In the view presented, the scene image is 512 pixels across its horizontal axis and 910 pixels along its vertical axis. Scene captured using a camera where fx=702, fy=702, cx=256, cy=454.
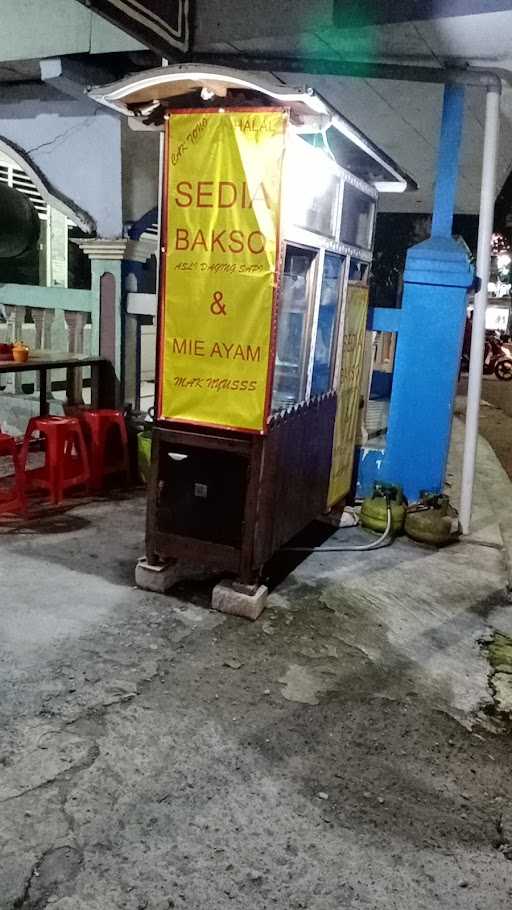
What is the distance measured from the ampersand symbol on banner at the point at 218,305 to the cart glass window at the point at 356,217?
1.64 m

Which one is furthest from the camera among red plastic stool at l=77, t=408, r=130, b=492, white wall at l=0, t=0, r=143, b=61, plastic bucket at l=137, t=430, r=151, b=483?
plastic bucket at l=137, t=430, r=151, b=483

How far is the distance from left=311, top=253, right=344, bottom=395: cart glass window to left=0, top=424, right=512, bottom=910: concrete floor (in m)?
1.64

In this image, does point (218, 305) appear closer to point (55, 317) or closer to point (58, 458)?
point (58, 458)

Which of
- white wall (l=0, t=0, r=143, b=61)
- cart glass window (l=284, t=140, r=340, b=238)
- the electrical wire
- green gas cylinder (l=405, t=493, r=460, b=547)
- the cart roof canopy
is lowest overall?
the electrical wire

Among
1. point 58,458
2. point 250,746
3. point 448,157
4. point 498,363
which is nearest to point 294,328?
point 448,157

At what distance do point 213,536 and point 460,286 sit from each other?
332 cm

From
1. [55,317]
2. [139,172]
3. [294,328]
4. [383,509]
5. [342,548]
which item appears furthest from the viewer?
[55,317]

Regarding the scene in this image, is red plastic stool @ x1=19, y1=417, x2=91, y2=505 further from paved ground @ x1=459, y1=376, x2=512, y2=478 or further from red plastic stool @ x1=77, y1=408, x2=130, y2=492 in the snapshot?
paved ground @ x1=459, y1=376, x2=512, y2=478

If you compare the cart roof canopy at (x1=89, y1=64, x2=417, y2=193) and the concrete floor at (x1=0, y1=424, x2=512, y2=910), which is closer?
the concrete floor at (x1=0, y1=424, x2=512, y2=910)

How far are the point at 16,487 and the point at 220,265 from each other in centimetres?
313

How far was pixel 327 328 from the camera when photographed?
5.88 meters

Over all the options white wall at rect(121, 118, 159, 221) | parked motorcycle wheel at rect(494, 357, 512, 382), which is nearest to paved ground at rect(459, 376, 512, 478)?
parked motorcycle wheel at rect(494, 357, 512, 382)

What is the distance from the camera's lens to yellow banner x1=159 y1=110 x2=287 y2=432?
13.8ft

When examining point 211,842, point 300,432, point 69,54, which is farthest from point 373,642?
point 69,54
